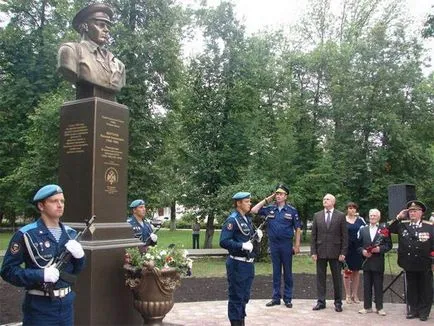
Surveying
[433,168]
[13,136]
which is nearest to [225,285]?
[13,136]

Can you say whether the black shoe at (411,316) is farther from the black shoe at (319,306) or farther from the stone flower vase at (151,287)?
the stone flower vase at (151,287)

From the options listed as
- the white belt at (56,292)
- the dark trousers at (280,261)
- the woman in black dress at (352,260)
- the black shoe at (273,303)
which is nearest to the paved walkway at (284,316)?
the black shoe at (273,303)

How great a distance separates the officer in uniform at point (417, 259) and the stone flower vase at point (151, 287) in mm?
4105

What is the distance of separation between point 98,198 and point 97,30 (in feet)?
8.10

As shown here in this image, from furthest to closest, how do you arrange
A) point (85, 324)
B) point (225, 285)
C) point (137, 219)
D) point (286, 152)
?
point (286, 152)
point (225, 285)
point (137, 219)
point (85, 324)

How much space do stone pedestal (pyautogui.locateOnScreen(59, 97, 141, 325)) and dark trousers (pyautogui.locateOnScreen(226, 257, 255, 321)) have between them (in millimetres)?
1276

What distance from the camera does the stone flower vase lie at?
6.24 metres

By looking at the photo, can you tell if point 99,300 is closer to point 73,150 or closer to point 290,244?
point 73,150

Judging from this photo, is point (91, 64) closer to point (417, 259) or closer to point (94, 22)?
point (94, 22)

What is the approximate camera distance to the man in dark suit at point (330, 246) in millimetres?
8781

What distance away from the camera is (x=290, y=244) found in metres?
9.34

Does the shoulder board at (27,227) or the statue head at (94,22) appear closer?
the shoulder board at (27,227)

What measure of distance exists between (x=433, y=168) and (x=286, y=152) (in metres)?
7.44

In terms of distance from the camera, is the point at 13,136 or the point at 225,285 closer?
the point at 225,285
